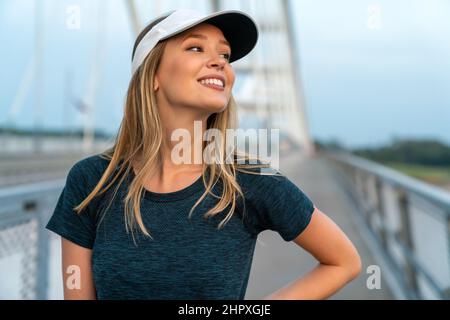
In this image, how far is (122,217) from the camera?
943mm

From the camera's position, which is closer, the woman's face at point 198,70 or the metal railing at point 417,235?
the woman's face at point 198,70

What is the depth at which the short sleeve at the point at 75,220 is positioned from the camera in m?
0.97

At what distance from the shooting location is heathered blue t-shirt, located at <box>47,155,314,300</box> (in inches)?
34.2

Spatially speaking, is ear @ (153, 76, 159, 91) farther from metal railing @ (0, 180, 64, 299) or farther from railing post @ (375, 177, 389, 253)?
railing post @ (375, 177, 389, 253)

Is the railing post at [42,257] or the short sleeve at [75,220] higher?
the short sleeve at [75,220]

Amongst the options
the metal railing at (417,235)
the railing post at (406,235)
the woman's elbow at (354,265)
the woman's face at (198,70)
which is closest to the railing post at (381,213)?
the metal railing at (417,235)

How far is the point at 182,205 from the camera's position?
2.99 feet

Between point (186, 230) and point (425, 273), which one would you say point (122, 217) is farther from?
point (425, 273)

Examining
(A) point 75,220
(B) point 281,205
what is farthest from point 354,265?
(A) point 75,220

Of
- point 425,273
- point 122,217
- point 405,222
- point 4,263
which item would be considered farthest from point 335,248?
point 405,222

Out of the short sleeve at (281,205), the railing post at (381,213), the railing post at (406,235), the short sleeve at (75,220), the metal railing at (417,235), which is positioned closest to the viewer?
the short sleeve at (281,205)

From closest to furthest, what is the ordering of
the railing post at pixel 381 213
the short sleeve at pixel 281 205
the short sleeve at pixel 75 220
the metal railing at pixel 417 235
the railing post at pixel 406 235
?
the short sleeve at pixel 281 205 → the short sleeve at pixel 75 220 → the metal railing at pixel 417 235 → the railing post at pixel 406 235 → the railing post at pixel 381 213

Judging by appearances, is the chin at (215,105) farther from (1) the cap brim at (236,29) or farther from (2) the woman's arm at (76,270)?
(2) the woman's arm at (76,270)

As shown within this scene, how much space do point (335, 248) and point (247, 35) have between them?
49 centimetres
